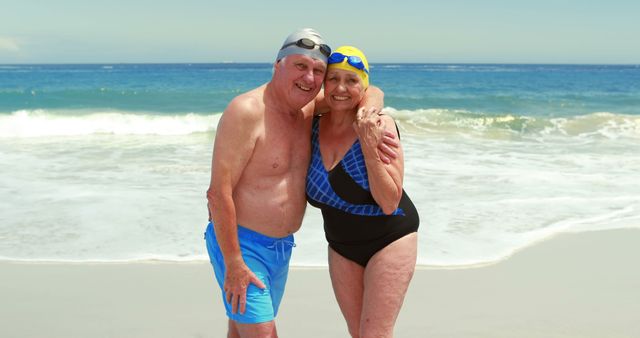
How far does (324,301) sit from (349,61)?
274 cm

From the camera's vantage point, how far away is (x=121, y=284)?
5691mm

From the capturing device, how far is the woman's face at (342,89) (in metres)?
3.17

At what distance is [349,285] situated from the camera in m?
3.34

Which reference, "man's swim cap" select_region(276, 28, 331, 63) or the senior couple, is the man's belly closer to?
the senior couple

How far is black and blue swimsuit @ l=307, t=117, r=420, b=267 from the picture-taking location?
3.12 metres

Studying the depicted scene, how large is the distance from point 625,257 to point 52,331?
5.13 m

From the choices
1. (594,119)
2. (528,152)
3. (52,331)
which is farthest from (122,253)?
(594,119)

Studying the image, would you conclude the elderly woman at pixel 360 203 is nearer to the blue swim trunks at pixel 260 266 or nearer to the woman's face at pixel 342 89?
the woman's face at pixel 342 89

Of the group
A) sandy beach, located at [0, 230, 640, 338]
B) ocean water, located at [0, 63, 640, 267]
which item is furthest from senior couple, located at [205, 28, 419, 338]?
ocean water, located at [0, 63, 640, 267]

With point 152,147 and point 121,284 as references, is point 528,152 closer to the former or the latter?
point 152,147

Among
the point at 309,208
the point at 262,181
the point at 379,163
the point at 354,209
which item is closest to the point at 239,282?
the point at 262,181

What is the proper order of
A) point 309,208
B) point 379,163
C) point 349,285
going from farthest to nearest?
point 309,208 < point 349,285 < point 379,163

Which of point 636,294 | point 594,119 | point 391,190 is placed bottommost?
point 594,119

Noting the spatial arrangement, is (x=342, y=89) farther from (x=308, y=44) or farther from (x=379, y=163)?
(x=379, y=163)
